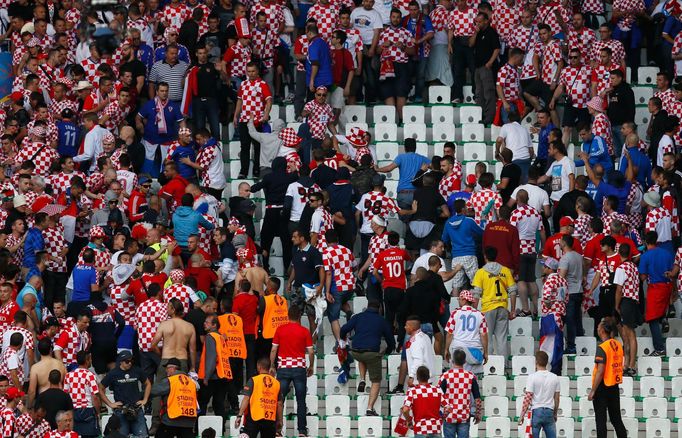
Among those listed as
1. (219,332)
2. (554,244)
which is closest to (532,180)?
(554,244)

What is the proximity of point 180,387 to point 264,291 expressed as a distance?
104 inches

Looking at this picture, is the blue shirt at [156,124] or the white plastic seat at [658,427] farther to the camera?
the blue shirt at [156,124]

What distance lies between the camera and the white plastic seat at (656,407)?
946 inches

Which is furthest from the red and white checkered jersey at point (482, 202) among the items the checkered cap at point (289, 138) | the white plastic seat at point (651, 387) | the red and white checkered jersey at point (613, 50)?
the red and white checkered jersey at point (613, 50)

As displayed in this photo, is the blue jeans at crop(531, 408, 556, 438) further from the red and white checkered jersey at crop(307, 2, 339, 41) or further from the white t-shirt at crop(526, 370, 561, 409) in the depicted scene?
the red and white checkered jersey at crop(307, 2, 339, 41)

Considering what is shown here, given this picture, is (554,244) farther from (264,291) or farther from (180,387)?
(180,387)

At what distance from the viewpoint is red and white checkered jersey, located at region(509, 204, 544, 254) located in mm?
25703

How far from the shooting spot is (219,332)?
77.4 feet

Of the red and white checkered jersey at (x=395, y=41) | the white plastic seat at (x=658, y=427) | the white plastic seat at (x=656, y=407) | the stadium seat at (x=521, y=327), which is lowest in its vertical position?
the white plastic seat at (x=658, y=427)

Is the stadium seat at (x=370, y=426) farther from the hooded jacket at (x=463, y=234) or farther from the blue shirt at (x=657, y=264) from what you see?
the blue shirt at (x=657, y=264)

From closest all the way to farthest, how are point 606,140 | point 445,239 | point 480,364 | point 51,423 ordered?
1. point 51,423
2. point 480,364
3. point 445,239
4. point 606,140

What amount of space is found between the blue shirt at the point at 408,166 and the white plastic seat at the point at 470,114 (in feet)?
7.46

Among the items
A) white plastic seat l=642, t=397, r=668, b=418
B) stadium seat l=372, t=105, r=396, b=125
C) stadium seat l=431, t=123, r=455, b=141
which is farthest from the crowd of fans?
white plastic seat l=642, t=397, r=668, b=418

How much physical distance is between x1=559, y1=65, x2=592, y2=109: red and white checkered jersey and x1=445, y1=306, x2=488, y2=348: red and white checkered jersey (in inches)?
223
